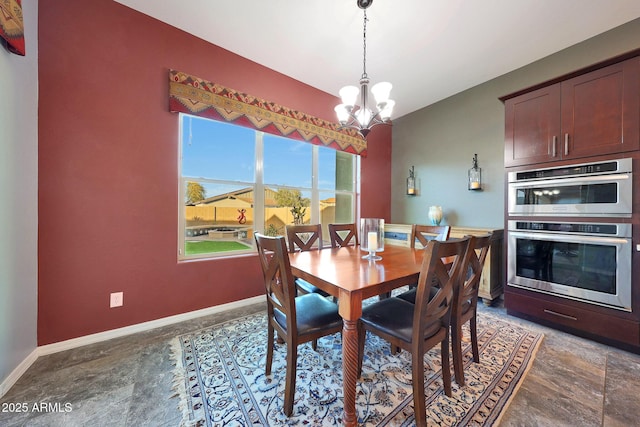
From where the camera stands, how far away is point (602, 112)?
185 cm

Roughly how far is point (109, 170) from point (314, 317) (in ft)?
6.94

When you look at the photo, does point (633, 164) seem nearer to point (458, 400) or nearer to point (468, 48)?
point (468, 48)

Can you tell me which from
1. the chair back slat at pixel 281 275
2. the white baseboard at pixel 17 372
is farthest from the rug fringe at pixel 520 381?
the white baseboard at pixel 17 372

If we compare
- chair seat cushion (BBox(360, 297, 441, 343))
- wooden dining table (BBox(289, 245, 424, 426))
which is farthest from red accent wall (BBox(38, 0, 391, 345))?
chair seat cushion (BBox(360, 297, 441, 343))

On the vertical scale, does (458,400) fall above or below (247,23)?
below

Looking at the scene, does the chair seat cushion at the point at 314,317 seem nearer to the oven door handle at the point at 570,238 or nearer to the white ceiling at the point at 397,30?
the oven door handle at the point at 570,238

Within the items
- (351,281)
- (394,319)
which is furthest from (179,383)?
(394,319)

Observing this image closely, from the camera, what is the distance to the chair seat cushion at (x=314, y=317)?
1296 mm

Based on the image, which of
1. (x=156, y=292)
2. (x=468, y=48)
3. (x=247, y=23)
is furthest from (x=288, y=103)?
(x=156, y=292)

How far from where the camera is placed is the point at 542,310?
2.13m

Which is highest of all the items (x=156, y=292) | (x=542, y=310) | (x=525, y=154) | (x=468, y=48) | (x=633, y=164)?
(x=468, y=48)

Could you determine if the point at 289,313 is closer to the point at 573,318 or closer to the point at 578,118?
the point at 573,318

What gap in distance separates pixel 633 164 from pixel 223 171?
3.64 m

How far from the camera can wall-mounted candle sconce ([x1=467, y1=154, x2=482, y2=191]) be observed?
10.2 feet
